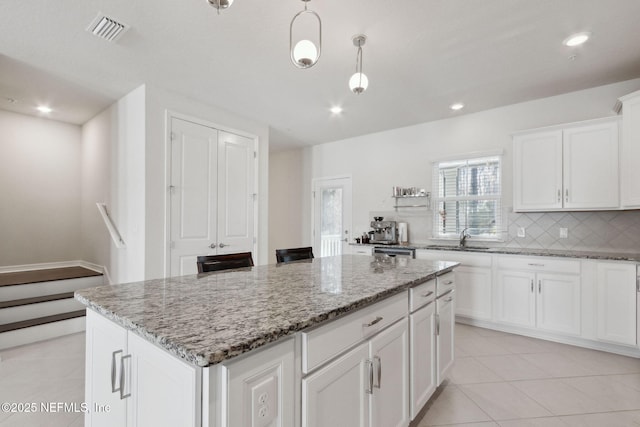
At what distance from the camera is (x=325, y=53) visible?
2.62 metres

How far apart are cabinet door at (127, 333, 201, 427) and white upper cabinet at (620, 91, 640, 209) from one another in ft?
12.9

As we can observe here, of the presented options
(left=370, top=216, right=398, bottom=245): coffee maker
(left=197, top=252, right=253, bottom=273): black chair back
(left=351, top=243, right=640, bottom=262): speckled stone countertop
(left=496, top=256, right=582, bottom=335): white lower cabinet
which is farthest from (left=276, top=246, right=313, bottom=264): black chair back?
(left=496, top=256, right=582, bottom=335): white lower cabinet

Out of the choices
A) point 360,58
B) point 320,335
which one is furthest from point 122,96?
point 320,335

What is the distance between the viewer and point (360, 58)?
2.67 m

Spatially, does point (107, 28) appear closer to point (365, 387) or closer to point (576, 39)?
point (365, 387)

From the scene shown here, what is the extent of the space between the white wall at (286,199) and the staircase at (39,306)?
326cm

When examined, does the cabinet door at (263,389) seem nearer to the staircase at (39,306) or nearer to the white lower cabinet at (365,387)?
the white lower cabinet at (365,387)

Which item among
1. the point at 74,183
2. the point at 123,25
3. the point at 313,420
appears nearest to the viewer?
the point at 313,420

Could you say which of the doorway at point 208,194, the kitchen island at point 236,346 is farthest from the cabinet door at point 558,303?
the doorway at point 208,194

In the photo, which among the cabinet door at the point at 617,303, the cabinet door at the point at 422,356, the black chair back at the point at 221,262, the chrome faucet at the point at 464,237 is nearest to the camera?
the cabinet door at the point at 422,356

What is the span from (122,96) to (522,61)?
4.41m

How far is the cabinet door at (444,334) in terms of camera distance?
1.96 m

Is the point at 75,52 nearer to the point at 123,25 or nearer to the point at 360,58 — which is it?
the point at 123,25

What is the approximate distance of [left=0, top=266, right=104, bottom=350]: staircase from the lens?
119 inches
